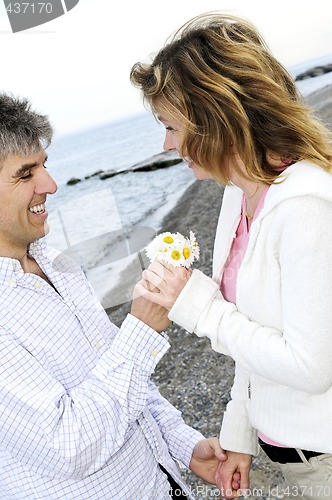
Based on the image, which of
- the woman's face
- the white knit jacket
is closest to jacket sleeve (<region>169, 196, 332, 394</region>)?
the white knit jacket

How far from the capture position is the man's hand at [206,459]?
2.98m

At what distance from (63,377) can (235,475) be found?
105 cm

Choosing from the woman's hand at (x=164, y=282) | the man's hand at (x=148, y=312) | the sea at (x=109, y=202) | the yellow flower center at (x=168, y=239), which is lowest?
the sea at (x=109, y=202)

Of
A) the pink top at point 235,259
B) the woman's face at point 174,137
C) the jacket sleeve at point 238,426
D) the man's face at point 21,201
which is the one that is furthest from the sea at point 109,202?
the jacket sleeve at point 238,426

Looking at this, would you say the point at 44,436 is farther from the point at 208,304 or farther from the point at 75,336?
the point at 208,304

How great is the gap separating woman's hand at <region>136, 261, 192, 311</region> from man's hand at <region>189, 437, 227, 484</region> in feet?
3.29

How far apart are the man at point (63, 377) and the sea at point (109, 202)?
0.27 metres

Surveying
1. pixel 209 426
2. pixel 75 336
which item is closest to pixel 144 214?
pixel 209 426

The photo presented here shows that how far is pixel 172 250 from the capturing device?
240 centimetres

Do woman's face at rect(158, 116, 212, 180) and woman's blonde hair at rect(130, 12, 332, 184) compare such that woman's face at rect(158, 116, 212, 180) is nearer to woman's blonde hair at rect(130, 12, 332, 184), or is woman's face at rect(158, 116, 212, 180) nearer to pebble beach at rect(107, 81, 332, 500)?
woman's blonde hair at rect(130, 12, 332, 184)

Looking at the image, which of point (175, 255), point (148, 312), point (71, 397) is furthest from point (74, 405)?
point (175, 255)

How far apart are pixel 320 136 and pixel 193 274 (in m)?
0.74

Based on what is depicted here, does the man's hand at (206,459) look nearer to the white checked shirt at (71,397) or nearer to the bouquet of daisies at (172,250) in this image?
the white checked shirt at (71,397)

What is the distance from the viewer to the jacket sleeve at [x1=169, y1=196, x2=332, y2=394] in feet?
6.33
